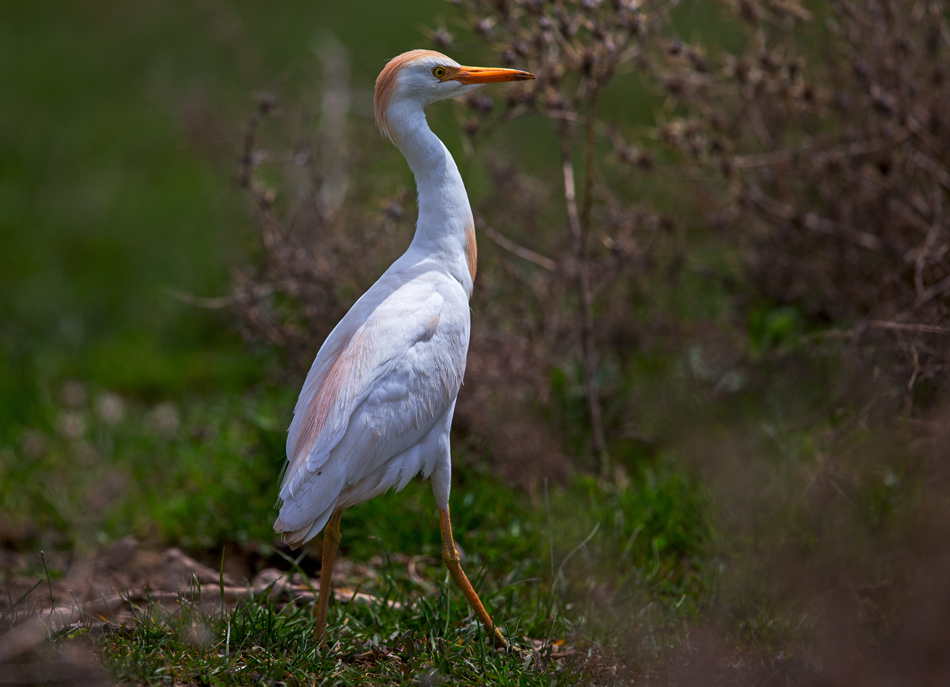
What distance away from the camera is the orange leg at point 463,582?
297cm

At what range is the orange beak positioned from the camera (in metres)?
3.06

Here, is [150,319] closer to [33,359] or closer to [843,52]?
[33,359]

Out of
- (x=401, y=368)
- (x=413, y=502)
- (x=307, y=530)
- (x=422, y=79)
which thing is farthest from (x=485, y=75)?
Result: (x=413, y=502)

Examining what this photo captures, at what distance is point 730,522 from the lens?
341 cm

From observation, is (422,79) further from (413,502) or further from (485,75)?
(413,502)

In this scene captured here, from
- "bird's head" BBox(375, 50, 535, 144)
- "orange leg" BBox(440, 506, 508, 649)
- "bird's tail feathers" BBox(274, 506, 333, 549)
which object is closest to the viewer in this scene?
"bird's tail feathers" BBox(274, 506, 333, 549)

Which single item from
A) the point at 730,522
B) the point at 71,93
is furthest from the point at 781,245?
the point at 71,93

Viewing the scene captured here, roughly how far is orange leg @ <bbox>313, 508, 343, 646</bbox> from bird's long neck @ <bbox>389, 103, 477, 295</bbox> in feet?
3.36

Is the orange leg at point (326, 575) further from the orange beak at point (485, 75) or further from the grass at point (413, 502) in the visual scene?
the orange beak at point (485, 75)

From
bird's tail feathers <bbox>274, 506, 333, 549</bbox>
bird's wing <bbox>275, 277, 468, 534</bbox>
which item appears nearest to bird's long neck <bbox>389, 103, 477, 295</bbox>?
bird's wing <bbox>275, 277, 468, 534</bbox>

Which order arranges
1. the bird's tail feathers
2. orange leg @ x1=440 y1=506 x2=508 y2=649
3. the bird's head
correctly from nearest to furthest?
1. the bird's tail feathers
2. orange leg @ x1=440 y1=506 x2=508 y2=649
3. the bird's head

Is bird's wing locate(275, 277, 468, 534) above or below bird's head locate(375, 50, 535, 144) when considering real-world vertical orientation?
below

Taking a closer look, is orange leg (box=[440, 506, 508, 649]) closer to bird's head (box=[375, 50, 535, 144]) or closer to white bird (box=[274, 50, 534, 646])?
white bird (box=[274, 50, 534, 646])

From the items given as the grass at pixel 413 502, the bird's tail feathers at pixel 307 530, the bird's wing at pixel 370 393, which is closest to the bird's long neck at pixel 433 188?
the bird's wing at pixel 370 393
